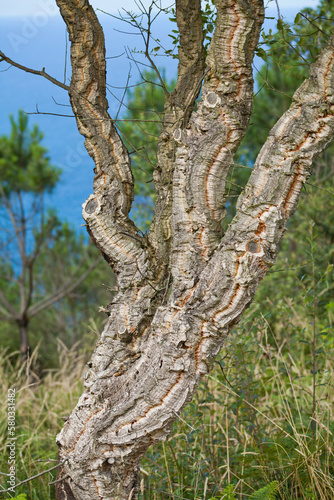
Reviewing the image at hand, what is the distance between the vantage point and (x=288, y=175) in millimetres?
1697

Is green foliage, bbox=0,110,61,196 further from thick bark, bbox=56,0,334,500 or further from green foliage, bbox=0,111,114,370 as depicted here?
thick bark, bbox=56,0,334,500

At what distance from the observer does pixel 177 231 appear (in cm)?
192

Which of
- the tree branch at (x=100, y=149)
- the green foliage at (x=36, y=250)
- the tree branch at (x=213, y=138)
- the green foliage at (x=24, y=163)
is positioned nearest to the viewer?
the tree branch at (x=213, y=138)

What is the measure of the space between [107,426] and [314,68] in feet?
5.05

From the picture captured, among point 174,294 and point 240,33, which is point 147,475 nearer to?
point 174,294

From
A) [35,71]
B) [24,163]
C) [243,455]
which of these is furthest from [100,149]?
[24,163]

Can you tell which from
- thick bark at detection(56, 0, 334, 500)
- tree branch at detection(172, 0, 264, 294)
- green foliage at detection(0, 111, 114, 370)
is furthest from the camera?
green foliage at detection(0, 111, 114, 370)

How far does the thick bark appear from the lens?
1712 millimetres

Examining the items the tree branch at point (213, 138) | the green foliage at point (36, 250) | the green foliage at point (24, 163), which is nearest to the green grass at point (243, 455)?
the tree branch at point (213, 138)

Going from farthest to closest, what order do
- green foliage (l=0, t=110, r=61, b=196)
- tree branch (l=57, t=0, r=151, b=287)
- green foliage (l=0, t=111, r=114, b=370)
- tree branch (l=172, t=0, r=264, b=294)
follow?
green foliage (l=0, t=110, r=61, b=196)
green foliage (l=0, t=111, r=114, b=370)
tree branch (l=57, t=0, r=151, b=287)
tree branch (l=172, t=0, r=264, b=294)

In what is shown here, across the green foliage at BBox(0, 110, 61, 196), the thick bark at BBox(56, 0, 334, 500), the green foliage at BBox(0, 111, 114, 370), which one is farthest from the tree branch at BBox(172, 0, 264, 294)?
the green foliage at BBox(0, 110, 61, 196)

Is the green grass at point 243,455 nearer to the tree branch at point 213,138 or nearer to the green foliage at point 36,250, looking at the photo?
the tree branch at point 213,138

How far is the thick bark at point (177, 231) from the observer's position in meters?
1.71

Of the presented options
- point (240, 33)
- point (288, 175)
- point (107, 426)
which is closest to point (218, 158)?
point (288, 175)
